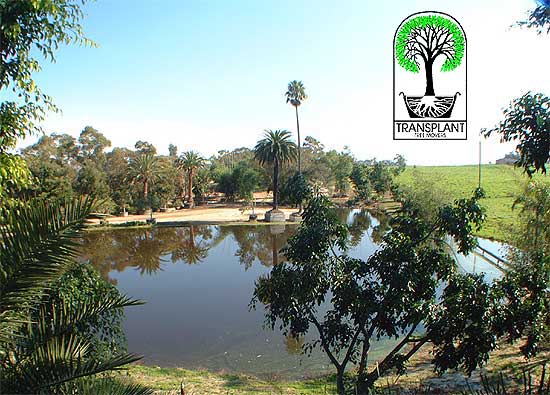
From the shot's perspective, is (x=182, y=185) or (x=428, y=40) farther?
(x=182, y=185)

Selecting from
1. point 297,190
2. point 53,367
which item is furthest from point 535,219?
point 53,367

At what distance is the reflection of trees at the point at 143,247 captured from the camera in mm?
21297

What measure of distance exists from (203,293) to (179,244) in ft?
37.2

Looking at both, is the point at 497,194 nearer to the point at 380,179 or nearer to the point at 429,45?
the point at 380,179

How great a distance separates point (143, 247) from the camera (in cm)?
2561

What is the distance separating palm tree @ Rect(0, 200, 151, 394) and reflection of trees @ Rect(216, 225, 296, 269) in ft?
52.2

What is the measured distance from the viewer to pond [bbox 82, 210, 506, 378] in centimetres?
1062

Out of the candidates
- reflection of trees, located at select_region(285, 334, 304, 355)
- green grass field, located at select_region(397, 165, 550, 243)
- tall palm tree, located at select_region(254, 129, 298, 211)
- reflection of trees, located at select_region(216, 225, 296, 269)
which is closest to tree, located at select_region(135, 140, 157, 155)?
tall palm tree, located at select_region(254, 129, 298, 211)

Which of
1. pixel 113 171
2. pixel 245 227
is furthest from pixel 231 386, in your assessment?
pixel 113 171

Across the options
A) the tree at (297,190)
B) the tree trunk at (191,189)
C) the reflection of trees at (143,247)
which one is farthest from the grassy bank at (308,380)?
the tree trunk at (191,189)

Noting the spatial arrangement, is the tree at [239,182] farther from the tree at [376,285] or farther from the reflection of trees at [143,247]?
the tree at [376,285]

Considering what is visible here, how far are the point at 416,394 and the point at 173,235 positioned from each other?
2546 cm

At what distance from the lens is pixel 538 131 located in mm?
4941

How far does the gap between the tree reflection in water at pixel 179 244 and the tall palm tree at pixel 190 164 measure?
1504 centimetres
